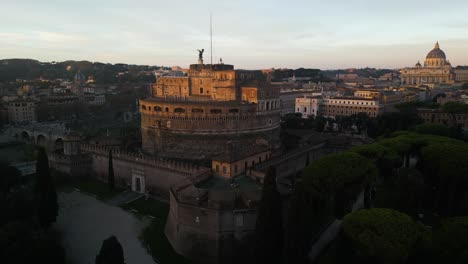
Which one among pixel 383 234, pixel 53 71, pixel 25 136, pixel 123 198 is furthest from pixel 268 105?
pixel 53 71

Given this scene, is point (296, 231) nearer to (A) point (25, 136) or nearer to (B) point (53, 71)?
(A) point (25, 136)

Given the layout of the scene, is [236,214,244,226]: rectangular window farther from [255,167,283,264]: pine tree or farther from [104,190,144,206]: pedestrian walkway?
[104,190,144,206]: pedestrian walkway

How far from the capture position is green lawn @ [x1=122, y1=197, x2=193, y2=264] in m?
20.2

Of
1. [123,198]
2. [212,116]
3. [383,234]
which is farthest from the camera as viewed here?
[212,116]

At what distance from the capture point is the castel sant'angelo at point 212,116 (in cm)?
3466

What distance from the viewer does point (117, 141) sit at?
3981 cm

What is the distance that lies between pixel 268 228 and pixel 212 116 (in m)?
18.7

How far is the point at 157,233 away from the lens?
75.1 feet

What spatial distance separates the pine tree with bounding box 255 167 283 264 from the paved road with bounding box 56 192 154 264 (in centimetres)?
624

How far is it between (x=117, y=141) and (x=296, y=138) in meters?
19.4

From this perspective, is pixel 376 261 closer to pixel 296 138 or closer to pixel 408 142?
pixel 408 142

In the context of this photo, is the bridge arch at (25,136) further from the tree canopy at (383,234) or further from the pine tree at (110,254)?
the tree canopy at (383,234)

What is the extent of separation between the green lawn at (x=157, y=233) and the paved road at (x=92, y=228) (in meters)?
0.47

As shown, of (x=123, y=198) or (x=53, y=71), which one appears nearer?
(x=123, y=198)
